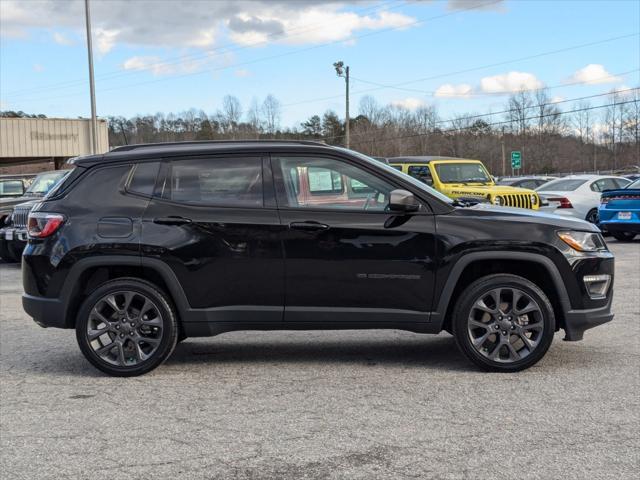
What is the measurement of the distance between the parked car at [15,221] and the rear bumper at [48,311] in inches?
289

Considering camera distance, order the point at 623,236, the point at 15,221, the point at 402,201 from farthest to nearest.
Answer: the point at 623,236
the point at 15,221
the point at 402,201

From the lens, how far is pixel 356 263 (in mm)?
5590

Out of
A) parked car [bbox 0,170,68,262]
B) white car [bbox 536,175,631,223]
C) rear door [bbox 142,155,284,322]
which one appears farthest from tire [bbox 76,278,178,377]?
white car [bbox 536,175,631,223]

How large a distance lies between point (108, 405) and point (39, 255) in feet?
4.95

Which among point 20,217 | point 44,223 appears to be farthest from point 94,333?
point 20,217

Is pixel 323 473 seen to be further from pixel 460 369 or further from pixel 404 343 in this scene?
pixel 404 343

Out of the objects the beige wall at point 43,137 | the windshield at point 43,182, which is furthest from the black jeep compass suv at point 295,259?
the beige wall at point 43,137

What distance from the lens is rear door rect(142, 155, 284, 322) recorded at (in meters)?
5.63

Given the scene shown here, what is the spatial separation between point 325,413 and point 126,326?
1.91m

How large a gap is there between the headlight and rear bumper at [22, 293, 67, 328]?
4019 millimetres

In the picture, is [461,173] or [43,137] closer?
[461,173]

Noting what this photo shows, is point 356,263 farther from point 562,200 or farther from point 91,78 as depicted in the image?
point 91,78

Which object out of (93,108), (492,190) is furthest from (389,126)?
(492,190)

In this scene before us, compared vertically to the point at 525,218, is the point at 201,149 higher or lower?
higher
